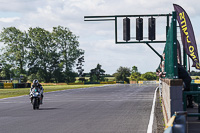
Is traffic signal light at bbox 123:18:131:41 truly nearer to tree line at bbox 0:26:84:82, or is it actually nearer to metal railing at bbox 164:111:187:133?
metal railing at bbox 164:111:187:133

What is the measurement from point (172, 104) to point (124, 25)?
2249 centimetres

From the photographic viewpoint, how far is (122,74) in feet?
509

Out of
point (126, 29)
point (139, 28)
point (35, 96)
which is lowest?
point (35, 96)

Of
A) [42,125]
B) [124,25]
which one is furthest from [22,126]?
[124,25]

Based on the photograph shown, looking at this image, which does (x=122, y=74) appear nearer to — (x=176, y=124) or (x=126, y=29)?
(x=126, y=29)

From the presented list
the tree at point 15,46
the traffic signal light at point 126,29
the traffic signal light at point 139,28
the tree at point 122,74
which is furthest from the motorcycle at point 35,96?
the tree at point 122,74

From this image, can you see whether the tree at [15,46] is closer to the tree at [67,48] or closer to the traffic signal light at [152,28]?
the tree at [67,48]

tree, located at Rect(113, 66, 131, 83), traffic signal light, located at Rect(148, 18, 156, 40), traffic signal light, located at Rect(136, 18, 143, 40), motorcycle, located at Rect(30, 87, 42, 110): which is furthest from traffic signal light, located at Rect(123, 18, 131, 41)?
tree, located at Rect(113, 66, 131, 83)

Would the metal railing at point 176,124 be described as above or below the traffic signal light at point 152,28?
below

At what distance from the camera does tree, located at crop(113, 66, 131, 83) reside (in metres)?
151

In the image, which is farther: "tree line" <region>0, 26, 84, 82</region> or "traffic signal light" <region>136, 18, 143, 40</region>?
"tree line" <region>0, 26, 84, 82</region>

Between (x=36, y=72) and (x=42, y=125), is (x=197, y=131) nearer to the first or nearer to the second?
(x=42, y=125)

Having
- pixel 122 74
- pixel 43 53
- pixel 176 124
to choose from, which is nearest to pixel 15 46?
pixel 43 53

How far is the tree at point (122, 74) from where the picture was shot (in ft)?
496
